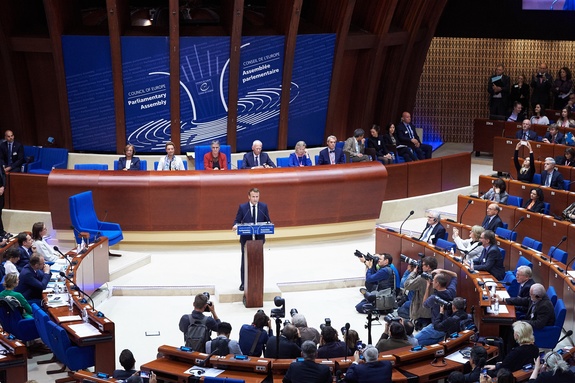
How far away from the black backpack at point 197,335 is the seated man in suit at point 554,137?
34.1 ft

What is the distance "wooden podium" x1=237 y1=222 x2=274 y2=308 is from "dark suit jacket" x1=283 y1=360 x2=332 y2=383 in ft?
13.4

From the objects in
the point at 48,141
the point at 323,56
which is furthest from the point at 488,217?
the point at 48,141

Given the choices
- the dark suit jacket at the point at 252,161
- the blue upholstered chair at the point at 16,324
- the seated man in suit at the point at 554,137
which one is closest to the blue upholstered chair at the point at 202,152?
the dark suit jacket at the point at 252,161

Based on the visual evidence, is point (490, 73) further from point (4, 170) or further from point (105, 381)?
point (105, 381)

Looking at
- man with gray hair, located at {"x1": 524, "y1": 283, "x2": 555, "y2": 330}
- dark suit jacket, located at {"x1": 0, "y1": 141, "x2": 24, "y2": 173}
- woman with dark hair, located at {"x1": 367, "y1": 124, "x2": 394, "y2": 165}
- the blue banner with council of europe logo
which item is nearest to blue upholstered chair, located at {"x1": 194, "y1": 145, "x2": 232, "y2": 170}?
the blue banner with council of europe logo

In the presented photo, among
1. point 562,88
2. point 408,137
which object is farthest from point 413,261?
point 562,88

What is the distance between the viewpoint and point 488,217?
1437 cm

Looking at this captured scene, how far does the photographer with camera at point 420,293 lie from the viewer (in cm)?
1188

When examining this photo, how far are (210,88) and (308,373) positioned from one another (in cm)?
1057

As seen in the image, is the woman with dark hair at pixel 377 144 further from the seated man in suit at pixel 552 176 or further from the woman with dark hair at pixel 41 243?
the woman with dark hair at pixel 41 243

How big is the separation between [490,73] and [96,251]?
1324 cm

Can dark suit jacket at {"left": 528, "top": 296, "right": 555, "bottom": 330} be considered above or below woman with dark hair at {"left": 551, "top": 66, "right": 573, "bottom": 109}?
below

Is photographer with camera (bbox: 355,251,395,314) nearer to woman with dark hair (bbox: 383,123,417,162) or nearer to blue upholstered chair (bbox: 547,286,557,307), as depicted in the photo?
blue upholstered chair (bbox: 547,286,557,307)

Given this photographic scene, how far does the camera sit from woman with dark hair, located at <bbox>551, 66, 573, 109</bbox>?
861 inches
